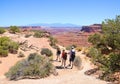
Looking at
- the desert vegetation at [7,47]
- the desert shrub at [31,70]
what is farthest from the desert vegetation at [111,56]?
the desert vegetation at [7,47]

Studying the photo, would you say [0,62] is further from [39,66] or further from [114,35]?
[114,35]

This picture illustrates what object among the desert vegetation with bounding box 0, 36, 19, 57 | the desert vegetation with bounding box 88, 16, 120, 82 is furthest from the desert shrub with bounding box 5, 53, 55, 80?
the desert vegetation with bounding box 0, 36, 19, 57

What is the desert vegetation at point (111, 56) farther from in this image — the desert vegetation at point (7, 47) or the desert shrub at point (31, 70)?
the desert vegetation at point (7, 47)

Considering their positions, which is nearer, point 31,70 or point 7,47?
point 31,70

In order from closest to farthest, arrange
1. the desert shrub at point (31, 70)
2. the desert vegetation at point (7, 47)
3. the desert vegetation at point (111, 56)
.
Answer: the desert vegetation at point (111, 56), the desert shrub at point (31, 70), the desert vegetation at point (7, 47)

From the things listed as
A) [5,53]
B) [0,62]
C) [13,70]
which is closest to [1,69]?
[0,62]

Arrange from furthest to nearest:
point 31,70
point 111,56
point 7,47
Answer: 1. point 7,47
2. point 31,70
3. point 111,56

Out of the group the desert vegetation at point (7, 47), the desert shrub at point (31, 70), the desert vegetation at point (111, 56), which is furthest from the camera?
the desert vegetation at point (7, 47)

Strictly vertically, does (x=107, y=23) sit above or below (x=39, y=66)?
above

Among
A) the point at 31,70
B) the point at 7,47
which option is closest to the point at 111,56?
the point at 31,70

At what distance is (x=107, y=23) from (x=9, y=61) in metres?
15.4

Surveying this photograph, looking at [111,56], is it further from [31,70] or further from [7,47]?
[7,47]

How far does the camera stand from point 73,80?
17.0m

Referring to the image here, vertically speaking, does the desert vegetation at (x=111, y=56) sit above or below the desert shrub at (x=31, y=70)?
above
